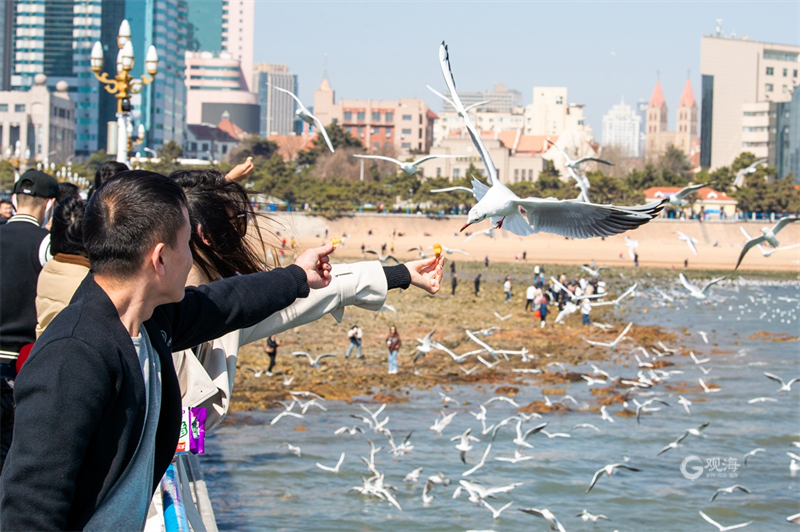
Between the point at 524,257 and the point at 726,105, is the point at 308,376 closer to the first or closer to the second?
the point at 524,257

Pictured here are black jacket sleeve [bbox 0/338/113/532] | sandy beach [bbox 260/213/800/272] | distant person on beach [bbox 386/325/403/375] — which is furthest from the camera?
sandy beach [bbox 260/213/800/272]

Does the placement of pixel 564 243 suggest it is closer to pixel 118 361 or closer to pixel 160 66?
pixel 118 361

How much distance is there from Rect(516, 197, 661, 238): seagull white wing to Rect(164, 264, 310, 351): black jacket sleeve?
2166 mm

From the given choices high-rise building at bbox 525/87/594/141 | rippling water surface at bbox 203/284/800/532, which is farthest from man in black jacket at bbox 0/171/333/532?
high-rise building at bbox 525/87/594/141

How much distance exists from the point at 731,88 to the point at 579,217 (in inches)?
4081

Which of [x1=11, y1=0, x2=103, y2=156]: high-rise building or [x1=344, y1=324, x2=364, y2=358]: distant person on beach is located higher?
[x1=11, y1=0, x2=103, y2=156]: high-rise building

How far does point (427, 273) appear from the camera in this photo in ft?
9.53

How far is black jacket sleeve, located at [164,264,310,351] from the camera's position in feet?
7.08

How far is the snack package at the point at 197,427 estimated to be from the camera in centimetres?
291

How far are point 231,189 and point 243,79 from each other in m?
174

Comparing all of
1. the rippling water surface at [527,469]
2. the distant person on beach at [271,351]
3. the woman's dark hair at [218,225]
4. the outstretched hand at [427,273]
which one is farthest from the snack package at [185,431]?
the distant person on beach at [271,351]

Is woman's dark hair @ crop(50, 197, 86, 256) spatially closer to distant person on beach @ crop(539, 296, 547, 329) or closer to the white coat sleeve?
the white coat sleeve

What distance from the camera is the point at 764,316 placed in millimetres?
32219

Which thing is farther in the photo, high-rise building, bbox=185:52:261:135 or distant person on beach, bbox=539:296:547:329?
high-rise building, bbox=185:52:261:135
